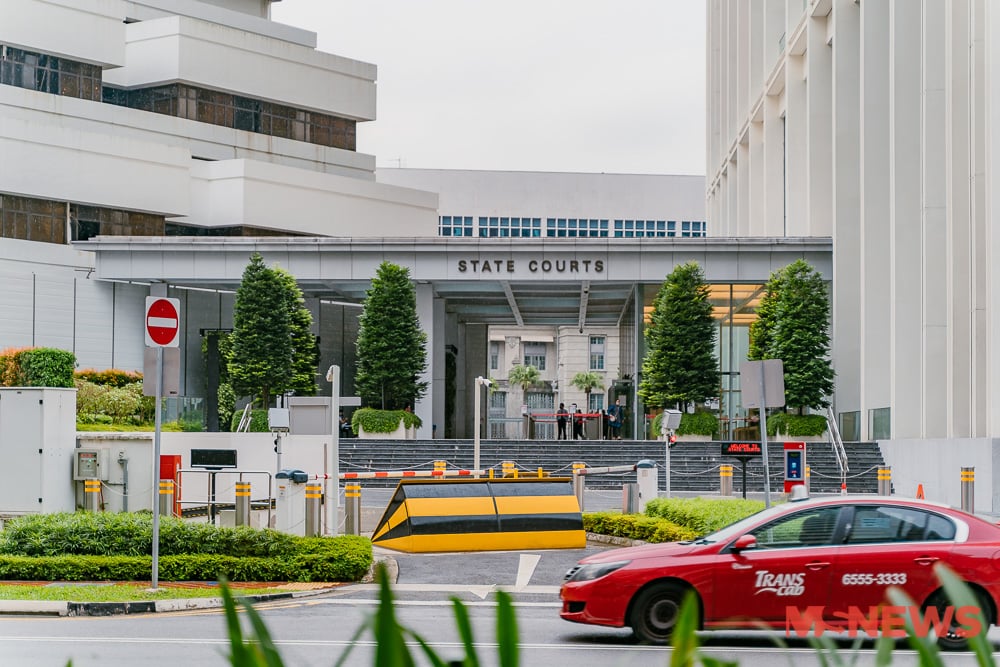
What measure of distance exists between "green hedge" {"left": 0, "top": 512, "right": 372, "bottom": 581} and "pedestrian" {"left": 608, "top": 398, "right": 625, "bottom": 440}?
35.9 meters

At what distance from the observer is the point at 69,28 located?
183 feet

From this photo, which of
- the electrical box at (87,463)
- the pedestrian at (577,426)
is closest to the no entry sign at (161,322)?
the electrical box at (87,463)

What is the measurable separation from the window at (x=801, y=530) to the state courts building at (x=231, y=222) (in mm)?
24604

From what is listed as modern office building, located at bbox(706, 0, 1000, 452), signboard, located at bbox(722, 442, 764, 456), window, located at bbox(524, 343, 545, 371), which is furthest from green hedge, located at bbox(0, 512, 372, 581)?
window, located at bbox(524, 343, 545, 371)

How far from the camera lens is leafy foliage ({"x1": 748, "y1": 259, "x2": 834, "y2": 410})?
134ft

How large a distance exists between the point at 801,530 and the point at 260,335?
36097mm

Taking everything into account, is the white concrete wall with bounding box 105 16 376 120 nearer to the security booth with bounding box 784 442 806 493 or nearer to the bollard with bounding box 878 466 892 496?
the bollard with bounding box 878 466 892 496

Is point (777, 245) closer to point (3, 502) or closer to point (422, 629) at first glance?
point (3, 502)

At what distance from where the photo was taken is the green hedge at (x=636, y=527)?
1914 centimetres

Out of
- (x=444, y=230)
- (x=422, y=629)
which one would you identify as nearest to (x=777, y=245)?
(x=422, y=629)

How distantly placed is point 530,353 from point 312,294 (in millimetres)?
70895

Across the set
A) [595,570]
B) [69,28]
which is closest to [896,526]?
[595,570]

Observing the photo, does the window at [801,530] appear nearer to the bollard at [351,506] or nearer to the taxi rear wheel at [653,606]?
the taxi rear wheel at [653,606]

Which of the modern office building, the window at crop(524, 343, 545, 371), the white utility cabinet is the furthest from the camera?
the window at crop(524, 343, 545, 371)
